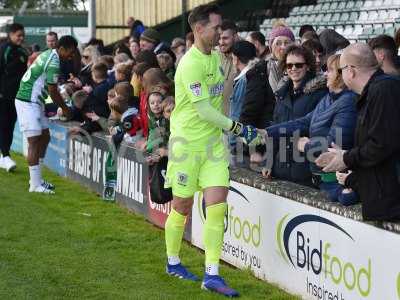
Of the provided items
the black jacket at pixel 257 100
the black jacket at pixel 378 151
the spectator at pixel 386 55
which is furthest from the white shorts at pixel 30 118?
the black jacket at pixel 378 151

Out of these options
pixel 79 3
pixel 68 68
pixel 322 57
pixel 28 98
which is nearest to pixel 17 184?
pixel 28 98

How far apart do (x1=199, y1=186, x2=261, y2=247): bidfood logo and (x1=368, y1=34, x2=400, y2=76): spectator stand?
154 cm

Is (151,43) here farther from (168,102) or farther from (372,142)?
(372,142)

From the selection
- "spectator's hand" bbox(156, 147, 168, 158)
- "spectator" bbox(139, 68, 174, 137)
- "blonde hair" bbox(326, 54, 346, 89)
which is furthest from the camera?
"spectator" bbox(139, 68, 174, 137)

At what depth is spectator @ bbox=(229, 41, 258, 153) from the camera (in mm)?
8352

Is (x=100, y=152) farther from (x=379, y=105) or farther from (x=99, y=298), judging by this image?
(x=379, y=105)

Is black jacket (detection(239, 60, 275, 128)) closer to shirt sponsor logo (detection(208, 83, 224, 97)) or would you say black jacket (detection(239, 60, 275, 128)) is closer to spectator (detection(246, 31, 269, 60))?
shirt sponsor logo (detection(208, 83, 224, 97))

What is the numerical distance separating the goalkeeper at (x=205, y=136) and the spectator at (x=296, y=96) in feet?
1.76

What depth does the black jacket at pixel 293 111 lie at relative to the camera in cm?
712

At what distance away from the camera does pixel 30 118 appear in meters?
11.7

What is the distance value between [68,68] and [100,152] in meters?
4.18

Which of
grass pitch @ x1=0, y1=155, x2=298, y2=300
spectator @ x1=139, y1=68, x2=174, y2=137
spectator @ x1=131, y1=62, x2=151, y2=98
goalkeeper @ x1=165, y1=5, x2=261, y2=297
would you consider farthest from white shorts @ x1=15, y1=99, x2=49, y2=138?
goalkeeper @ x1=165, y1=5, x2=261, y2=297

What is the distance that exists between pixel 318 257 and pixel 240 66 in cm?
263

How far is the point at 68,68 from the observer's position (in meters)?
15.5
